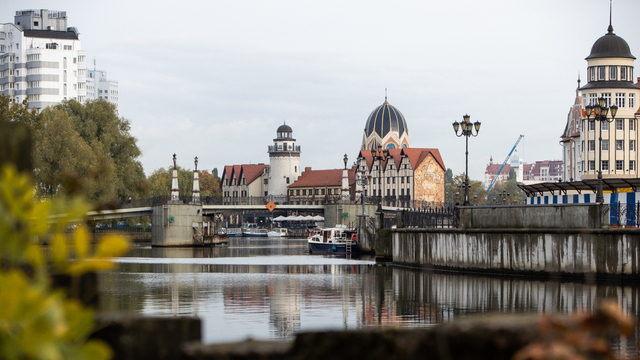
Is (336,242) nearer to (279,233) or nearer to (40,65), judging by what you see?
(279,233)

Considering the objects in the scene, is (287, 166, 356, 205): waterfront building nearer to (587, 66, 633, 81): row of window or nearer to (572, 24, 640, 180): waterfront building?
(572, 24, 640, 180): waterfront building

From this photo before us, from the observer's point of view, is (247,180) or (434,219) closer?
(434,219)

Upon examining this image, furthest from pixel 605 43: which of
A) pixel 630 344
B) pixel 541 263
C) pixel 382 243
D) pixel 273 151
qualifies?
pixel 273 151

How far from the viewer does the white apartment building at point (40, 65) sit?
14975 centimetres

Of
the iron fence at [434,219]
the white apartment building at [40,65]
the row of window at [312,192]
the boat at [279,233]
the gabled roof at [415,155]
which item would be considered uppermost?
the white apartment building at [40,65]

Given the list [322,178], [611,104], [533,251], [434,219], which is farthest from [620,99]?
[322,178]

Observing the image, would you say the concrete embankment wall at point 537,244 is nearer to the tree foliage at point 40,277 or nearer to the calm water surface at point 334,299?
the calm water surface at point 334,299

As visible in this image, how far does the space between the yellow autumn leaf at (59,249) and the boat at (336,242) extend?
2290 inches

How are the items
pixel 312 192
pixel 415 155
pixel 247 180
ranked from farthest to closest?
pixel 247 180, pixel 312 192, pixel 415 155

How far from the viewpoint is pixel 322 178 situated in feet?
518

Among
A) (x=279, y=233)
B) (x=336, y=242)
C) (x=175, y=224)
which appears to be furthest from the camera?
(x=279, y=233)

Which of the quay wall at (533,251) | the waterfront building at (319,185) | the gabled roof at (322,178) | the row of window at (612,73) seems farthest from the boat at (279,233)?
the quay wall at (533,251)

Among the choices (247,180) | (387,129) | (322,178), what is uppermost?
(387,129)

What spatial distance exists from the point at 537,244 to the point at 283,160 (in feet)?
→ 407
